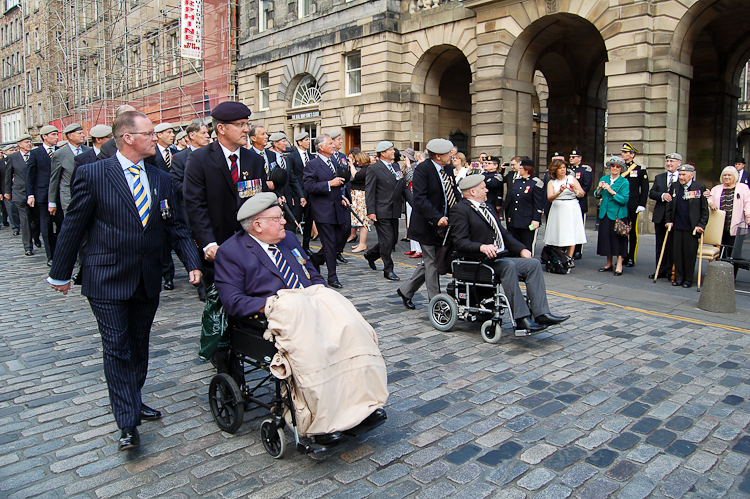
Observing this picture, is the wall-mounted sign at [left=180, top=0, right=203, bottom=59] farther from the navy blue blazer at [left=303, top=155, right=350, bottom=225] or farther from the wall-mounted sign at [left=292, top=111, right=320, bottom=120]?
the navy blue blazer at [left=303, top=155, right=350, bottom=225]

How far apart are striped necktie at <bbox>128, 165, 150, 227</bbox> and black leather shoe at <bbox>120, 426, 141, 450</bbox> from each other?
1244mm

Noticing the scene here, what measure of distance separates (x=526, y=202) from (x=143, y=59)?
32.2 meters

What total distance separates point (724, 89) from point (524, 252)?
1938 cm

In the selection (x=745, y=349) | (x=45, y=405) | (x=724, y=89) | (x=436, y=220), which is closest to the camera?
(x=45, y=405)

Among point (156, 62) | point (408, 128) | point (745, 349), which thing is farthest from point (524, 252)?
point (156, 62)

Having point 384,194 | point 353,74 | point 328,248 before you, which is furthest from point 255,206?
point 353,74

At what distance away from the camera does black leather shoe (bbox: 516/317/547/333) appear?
566 centimetres

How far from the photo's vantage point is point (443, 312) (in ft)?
21.1

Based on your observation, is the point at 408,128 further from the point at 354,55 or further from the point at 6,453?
the point at 6,453

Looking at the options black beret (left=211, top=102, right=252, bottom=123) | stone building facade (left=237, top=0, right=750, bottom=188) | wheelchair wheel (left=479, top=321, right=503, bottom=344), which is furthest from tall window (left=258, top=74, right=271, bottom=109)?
black beret (left=211, top=102, right=252, bottom=123)

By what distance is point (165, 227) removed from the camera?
13.0 feet

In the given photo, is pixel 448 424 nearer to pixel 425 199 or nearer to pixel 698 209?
pixel 425 199

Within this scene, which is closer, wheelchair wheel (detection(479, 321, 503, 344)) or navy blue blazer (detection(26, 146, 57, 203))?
wheelchair wheel (detection(479, 321, 503, 344))

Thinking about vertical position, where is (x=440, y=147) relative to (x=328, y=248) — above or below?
above
